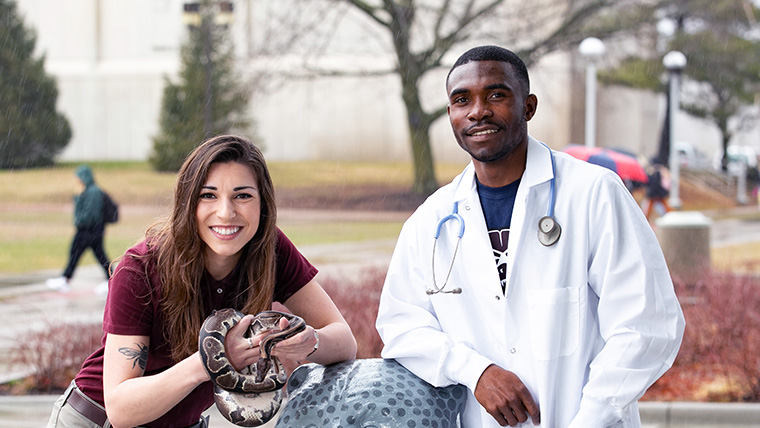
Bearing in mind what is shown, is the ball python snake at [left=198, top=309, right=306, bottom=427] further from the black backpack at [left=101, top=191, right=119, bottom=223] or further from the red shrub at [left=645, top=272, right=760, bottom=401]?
the black backpack at [left=101, top=191, right=119, bottom=223]

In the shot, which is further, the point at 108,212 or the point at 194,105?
the point at 194,105

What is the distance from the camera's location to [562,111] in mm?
35844

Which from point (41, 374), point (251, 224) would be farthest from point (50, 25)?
point (251, 224)

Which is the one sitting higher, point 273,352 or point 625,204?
point 625,204

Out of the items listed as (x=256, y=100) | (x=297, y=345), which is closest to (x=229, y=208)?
(x=297, y=345)

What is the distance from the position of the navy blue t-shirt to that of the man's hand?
1.08 feet

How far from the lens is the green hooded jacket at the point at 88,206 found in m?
12.8

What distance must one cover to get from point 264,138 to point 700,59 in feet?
61.3

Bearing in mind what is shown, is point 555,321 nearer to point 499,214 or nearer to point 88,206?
point 499,214

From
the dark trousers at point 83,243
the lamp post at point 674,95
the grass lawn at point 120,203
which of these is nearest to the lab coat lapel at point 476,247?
the dark trousers at point 83,243

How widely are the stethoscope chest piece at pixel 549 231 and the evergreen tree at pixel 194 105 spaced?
1196 inches

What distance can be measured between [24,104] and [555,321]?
135ft

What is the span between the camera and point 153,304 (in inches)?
109

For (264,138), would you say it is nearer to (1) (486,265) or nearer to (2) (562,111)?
(2) (562,111)
